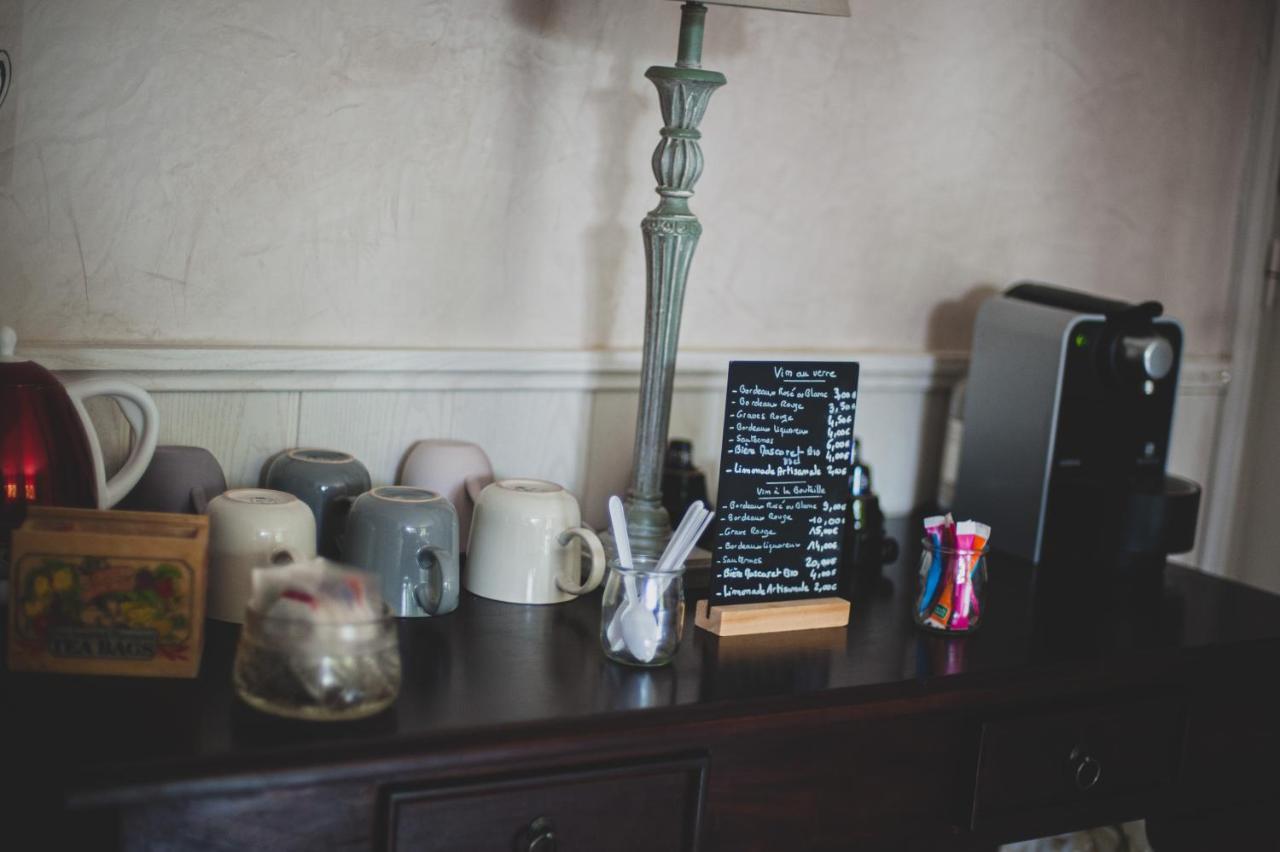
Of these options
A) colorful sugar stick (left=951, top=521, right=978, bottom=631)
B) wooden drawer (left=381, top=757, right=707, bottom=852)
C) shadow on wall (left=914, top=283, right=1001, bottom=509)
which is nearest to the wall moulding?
shadow on wall (left=914, top=283, right=1001, bottom=509)

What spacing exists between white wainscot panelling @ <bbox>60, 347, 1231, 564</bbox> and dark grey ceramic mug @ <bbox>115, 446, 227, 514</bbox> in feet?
Result: 0.30

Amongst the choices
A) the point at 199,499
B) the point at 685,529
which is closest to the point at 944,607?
the point at 685,529

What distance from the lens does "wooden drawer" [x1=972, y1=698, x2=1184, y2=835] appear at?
1.28 meters

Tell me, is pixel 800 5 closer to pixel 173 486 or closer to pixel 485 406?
pixel 485 406

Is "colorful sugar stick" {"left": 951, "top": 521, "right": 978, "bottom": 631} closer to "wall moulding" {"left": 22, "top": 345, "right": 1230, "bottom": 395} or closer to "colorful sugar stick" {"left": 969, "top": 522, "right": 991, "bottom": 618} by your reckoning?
"colorful sugar stick" {"left": 969, "top": 522, "right": 991, "bottom": 618}

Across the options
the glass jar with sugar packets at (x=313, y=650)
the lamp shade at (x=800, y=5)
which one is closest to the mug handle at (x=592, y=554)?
the glass jar with sugar packets at (x=313, y=650)

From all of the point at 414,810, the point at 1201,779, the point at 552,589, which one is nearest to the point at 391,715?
the point at 414,810

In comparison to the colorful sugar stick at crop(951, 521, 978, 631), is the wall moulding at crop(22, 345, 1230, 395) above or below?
above

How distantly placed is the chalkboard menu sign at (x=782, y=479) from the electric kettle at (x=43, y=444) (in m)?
0.61

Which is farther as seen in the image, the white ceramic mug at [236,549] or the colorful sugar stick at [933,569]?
the colorful sugar stick at [933,569]

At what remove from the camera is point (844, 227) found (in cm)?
180

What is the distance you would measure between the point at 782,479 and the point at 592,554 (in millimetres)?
216

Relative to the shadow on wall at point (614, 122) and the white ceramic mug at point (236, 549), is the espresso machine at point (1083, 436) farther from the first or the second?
the white ceramic mug at point (236, 549)

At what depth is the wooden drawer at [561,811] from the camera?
3.23 feet
